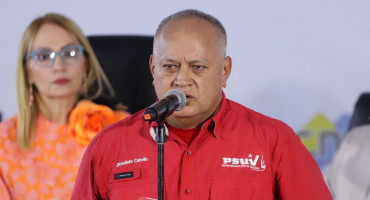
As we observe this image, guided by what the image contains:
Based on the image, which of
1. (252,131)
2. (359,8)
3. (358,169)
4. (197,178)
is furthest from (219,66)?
(359,8)

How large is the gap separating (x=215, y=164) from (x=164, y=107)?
1.16ft

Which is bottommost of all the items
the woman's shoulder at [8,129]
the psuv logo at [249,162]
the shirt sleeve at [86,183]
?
the woman's shoulder at [8,129]

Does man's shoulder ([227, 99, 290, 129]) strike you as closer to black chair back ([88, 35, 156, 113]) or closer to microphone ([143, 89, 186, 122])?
microphone ([143, 89, 186, 122])

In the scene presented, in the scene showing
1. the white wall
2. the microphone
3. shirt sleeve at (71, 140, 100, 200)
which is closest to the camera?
the microphone

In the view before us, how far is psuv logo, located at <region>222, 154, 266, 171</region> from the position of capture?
1.57 meters

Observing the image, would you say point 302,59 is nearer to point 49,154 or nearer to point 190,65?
point 49,154

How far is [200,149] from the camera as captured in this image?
1623mm

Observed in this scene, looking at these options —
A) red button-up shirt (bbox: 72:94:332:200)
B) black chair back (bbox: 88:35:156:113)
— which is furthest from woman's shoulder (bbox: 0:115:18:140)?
red button-up shirt (bbox: 72:94:332:200)

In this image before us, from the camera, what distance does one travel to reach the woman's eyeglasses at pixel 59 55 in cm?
256

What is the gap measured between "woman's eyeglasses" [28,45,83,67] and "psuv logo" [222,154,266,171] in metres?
1.16

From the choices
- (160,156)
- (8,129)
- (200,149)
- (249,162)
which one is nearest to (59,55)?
(8,129)

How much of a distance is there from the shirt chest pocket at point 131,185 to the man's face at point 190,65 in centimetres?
17

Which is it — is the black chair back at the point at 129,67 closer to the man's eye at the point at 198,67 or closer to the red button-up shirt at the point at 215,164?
the red button-up shirt at the point at 215,164

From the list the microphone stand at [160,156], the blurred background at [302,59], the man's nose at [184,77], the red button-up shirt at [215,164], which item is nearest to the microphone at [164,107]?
the microphone stand at [160,156]
